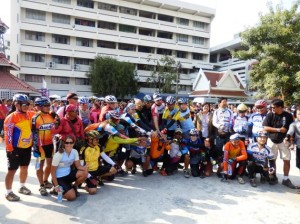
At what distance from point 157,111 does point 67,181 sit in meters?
3.07

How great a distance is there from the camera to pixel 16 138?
4.67 metres

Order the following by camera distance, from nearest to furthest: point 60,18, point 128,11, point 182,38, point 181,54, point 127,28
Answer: point 60,18 → point 127,28 → point 128,11 → point 182,38 → point 181,54

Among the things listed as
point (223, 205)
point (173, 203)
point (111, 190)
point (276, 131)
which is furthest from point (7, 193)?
point (276, 131)

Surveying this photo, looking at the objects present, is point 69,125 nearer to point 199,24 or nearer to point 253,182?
point 253,182

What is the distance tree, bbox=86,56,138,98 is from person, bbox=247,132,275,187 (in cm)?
2720

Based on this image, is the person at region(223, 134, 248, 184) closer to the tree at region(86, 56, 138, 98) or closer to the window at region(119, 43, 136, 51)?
the tree at region(86, 56, 138, 98)

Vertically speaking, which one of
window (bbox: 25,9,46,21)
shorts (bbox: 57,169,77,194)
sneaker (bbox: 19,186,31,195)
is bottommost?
sneaker (bbox: 19,186,31,195)

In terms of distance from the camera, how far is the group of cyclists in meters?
4.82

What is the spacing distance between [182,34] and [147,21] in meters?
6.52

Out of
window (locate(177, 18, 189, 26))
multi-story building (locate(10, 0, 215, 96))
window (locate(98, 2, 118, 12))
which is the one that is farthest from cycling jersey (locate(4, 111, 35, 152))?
window (locate(177, 18, 189, 26))

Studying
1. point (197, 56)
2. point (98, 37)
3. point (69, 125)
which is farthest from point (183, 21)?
point (69, 125)

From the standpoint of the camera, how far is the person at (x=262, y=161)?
6055 mm

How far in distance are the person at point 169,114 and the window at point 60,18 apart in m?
32.0

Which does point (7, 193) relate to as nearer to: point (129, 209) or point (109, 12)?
point (129, 209)
